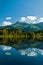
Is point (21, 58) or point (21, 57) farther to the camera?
point (21, 57)

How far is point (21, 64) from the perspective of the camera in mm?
18109

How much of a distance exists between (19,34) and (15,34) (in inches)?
297

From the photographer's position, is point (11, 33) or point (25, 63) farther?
point (11, 33)

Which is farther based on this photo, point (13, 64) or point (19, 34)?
point (19, 34)

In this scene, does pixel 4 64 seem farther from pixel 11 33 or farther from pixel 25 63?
pixel 11 33

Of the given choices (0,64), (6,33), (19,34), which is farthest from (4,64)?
(19,34)

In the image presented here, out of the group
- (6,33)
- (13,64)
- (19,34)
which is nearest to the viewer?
(13,64)

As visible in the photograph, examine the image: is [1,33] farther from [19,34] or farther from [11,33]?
[19,34]

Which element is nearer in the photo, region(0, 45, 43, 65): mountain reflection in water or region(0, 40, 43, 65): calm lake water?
region(0, 45, 43, 65): mountain reflection in water

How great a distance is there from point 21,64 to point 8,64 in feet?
4.24

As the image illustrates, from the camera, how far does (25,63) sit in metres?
18.8

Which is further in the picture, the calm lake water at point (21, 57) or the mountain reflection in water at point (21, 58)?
the calm lake water at point (21, 57)

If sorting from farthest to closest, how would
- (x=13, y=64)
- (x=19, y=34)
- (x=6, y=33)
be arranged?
1. (x=19, y=34)
2. (x=6, y=33)
3. (x=13, y=64)

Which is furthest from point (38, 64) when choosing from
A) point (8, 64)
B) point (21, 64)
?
point (8, 64)
